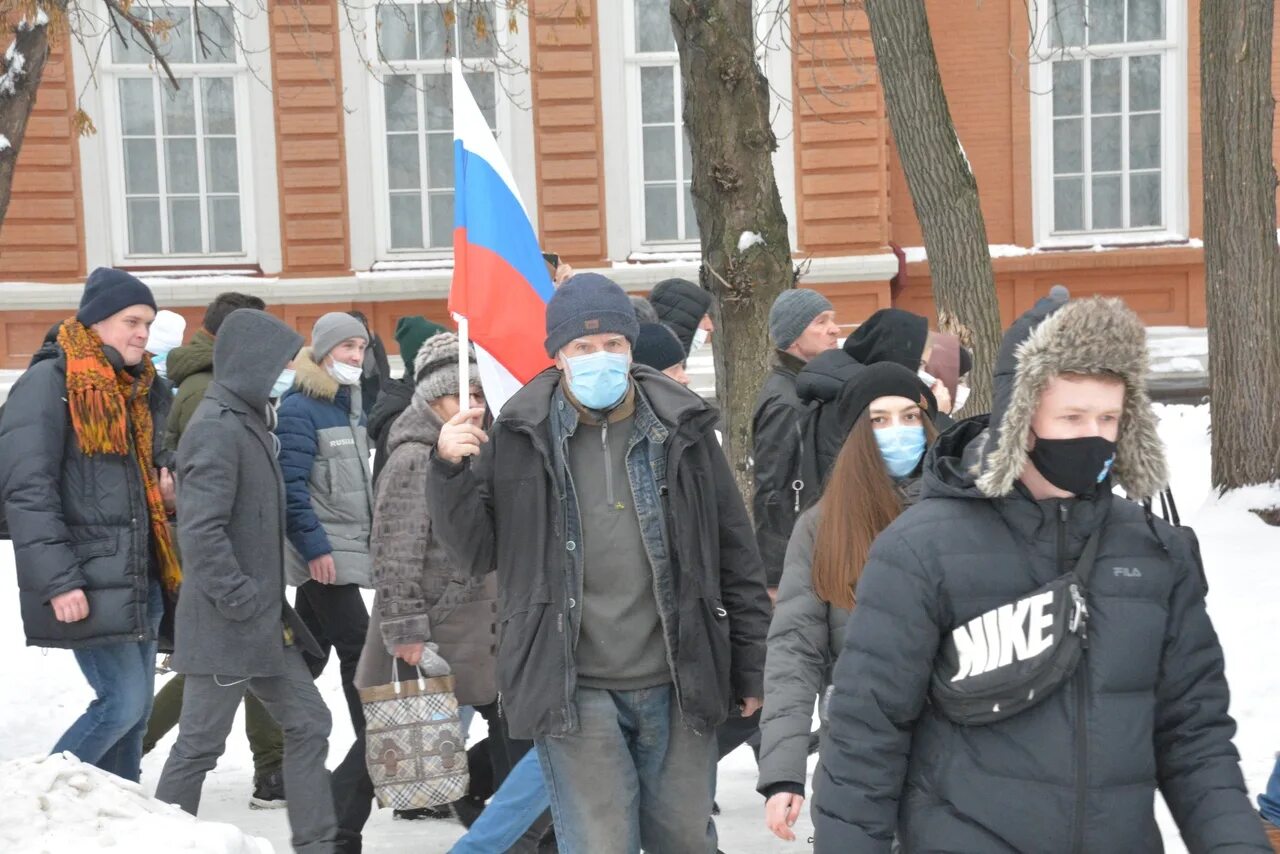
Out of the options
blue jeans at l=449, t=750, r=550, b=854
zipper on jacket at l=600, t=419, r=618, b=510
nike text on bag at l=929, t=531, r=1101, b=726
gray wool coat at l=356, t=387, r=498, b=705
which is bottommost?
blue jeans at l=449, t=750, r=550, b=854

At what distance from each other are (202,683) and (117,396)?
1000 millimetres

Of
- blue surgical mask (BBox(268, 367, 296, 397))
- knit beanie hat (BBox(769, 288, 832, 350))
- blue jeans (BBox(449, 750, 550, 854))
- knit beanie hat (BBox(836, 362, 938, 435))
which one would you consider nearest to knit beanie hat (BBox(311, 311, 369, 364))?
blue surgical mask (BBox(268, 367, 296, 397))

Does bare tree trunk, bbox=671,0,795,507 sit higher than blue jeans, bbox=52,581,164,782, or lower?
higher

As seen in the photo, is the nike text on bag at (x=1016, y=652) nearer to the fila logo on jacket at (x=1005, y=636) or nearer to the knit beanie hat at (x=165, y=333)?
the fila logo on jacket at (x=1005, y=636)

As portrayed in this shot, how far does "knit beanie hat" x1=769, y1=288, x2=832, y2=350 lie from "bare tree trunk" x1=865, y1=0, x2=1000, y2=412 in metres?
3.95

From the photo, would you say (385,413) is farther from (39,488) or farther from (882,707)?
(882,707)

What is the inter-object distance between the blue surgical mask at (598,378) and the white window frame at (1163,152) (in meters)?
12.8

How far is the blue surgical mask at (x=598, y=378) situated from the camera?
13.6 ft

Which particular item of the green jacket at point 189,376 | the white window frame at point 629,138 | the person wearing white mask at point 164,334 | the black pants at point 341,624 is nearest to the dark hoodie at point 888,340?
the black pants at point 341,624

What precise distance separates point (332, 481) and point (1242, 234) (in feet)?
20.0

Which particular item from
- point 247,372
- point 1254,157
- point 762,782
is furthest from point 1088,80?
point 762,782

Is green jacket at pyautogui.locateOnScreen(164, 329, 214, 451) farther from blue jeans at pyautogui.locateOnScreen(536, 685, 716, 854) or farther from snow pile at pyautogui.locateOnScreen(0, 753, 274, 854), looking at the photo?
blue jeans at pyautogui.locateOnScreen(536, 685, 716, 854)

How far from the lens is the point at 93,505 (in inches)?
223

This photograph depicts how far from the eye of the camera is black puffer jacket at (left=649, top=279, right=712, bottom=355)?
7.75 meters
